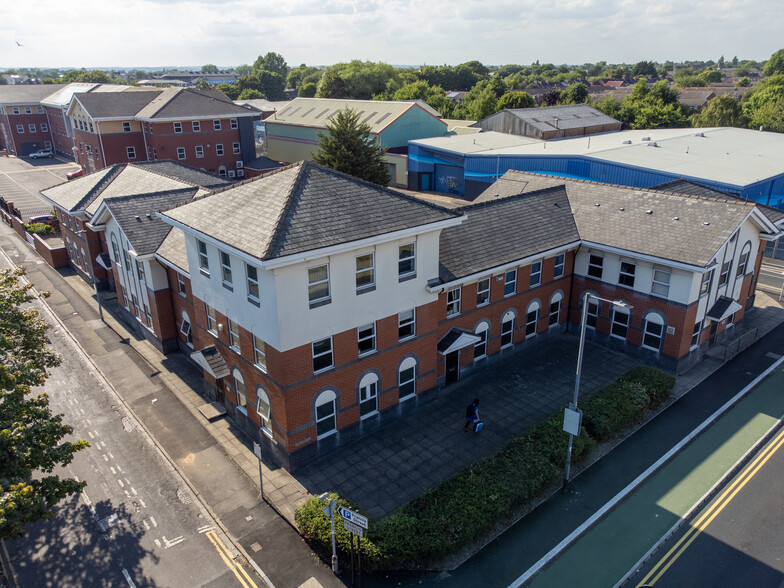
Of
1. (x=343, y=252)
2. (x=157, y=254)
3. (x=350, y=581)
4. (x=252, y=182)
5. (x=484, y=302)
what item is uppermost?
(x=252, y=182)

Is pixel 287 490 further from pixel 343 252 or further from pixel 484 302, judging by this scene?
pixel 484 302

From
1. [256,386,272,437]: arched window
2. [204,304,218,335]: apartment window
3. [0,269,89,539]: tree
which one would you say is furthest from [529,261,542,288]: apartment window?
[0,269,89,539]: tree

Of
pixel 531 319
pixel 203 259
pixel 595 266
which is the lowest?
pixel 531 319

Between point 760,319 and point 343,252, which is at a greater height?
point 343,252

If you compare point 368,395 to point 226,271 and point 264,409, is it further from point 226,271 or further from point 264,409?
point 226,271

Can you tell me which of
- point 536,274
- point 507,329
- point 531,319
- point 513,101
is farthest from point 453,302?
point 513,101

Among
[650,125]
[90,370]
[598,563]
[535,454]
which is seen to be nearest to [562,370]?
[535,454]

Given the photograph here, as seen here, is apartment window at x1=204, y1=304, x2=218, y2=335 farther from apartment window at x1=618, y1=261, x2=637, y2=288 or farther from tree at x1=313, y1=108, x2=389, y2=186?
tree at x1=313, y1=108, x2=389, y2=186

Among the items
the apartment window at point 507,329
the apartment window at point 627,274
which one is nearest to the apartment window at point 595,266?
the apartment window at point 627,274
